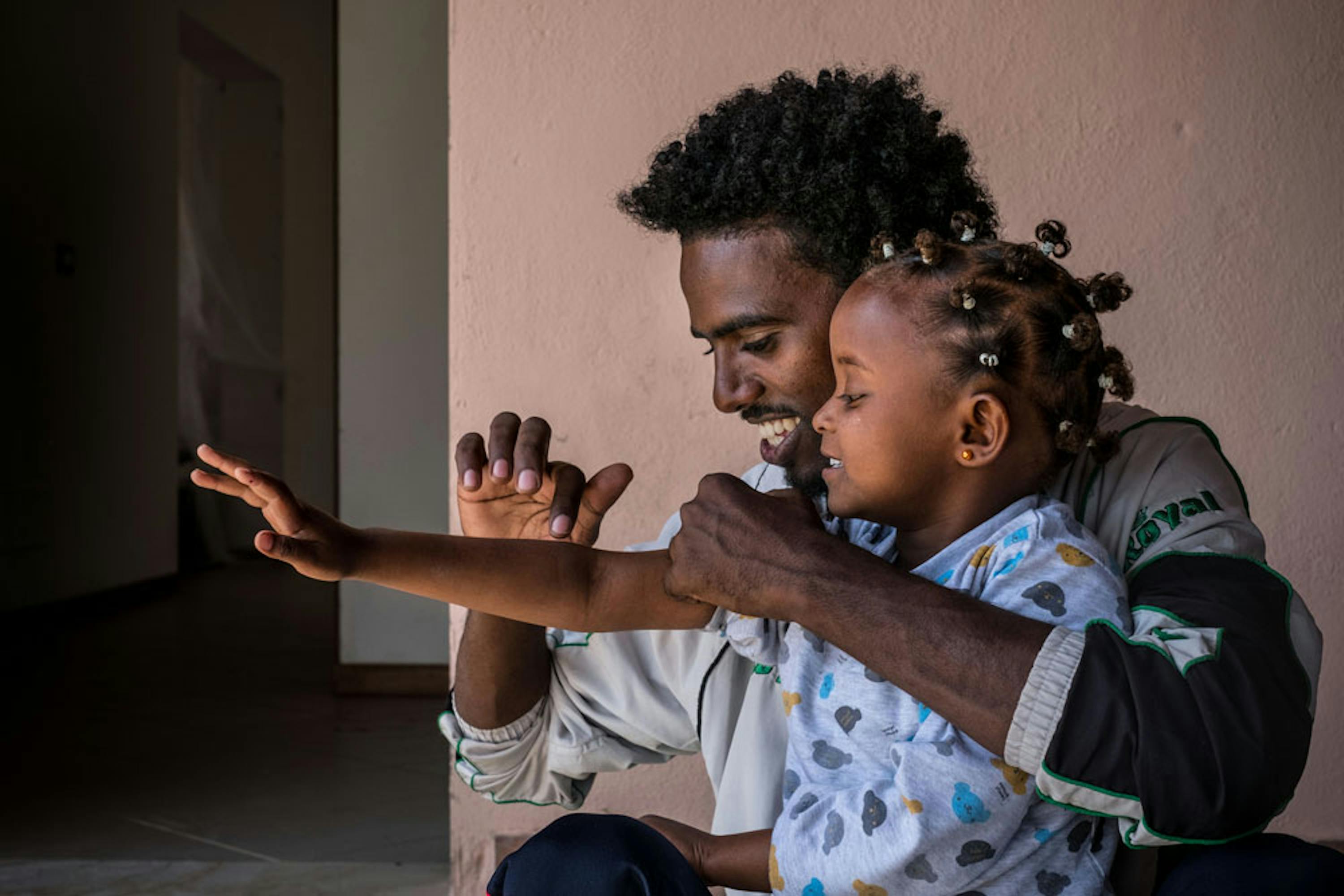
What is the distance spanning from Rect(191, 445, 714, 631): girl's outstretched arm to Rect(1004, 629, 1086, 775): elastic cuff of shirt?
40 centimetres

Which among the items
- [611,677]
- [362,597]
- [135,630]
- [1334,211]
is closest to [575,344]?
[611,677]

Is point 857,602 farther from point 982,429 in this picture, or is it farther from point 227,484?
point 227,484

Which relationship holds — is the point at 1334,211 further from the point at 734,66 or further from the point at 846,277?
the point at 846,277

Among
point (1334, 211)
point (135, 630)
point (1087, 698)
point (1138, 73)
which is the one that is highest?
point (1138, 73)

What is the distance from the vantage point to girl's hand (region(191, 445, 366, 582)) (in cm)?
117

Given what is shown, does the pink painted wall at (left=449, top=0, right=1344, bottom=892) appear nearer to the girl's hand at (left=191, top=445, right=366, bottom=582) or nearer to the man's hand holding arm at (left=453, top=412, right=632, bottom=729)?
the man's hand holding arm at (left=453, top=412, right=632, bottom=729)

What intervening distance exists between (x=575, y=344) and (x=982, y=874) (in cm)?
172

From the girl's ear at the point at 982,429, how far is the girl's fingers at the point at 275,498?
2.16 feet

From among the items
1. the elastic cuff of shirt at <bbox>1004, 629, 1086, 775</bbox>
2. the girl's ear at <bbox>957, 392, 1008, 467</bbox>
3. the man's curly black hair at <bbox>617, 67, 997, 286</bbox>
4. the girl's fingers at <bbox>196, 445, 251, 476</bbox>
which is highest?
the man's curly black hair at <bbox>617, 67, 997, 286</bbox>

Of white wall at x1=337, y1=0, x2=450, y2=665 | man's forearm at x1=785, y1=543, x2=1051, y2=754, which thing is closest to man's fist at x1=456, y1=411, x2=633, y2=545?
man's forearm at x1=785, y1=543, x2=1051, y2=754

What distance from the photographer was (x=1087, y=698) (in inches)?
45.3

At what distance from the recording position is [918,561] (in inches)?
58.5

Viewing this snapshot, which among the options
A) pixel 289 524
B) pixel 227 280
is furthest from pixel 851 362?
pixel 227 280

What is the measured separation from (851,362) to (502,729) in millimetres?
682
